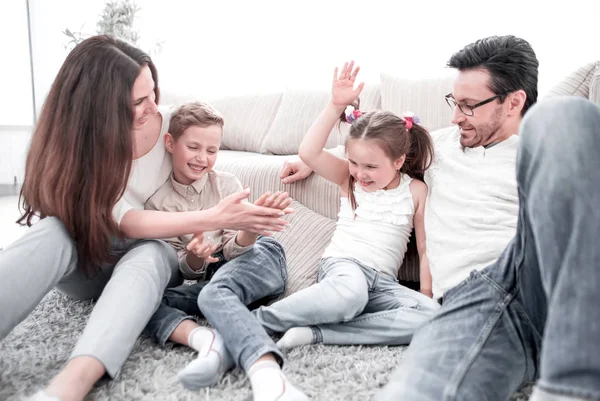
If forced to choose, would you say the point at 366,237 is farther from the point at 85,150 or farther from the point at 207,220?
the point at 85,150

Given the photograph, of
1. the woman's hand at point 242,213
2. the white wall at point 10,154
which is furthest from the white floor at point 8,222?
the woman's hand at point 242,213

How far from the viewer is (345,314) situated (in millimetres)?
1282

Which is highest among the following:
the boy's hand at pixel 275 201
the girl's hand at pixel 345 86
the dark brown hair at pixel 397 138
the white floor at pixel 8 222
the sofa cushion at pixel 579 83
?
the sofa cushion at pixel 579 83

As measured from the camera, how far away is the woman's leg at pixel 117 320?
0.95m

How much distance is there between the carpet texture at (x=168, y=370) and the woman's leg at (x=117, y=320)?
8 centimetres

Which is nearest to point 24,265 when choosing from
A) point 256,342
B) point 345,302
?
point 256,342

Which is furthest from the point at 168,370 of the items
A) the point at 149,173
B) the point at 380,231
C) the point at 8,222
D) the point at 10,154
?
the point at 10,154

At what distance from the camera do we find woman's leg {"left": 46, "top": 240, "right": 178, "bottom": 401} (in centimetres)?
95

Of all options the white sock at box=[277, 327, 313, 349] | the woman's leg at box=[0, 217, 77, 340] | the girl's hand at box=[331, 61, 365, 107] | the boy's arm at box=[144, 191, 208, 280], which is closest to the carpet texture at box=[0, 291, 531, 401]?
the white sock at box=[277, 327, 313, 349]

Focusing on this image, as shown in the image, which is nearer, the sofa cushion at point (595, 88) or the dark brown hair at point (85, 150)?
the dark brown hair at point (85, 150)

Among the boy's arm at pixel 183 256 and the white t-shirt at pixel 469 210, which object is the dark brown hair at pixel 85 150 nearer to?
the boy's arm at pixel 183 256

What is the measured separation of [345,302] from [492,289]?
40 centimetres

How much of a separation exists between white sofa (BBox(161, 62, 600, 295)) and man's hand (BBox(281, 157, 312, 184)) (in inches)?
1.5

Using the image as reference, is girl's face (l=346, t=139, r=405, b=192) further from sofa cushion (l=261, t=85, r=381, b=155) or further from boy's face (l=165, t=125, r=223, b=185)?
sofa cushion (l=261, t=85, r=381, b=155)
